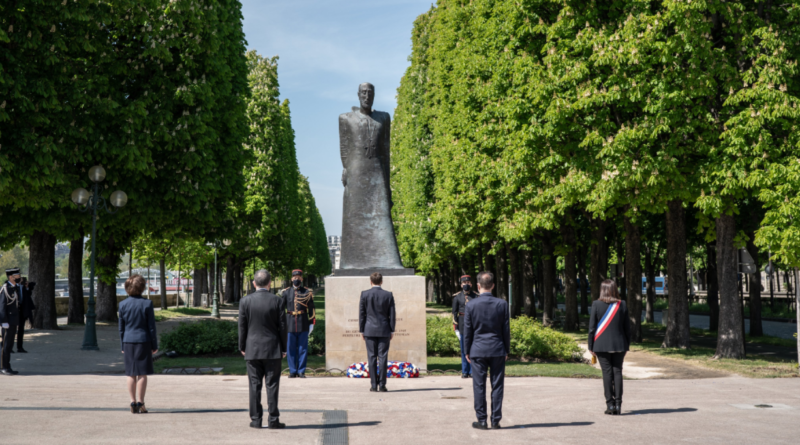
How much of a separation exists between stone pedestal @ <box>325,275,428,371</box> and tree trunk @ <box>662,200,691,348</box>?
32.3ft

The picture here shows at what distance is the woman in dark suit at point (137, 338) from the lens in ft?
28.7

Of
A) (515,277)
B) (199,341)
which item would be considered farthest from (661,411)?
(515,277)

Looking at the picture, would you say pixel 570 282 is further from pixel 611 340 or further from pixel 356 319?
pixel 611 340

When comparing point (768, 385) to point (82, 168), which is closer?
point (768, 385)

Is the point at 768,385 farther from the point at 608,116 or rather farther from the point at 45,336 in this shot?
the point at 45,336

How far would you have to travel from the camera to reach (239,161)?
25.6m

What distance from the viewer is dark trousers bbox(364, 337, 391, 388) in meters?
11.5

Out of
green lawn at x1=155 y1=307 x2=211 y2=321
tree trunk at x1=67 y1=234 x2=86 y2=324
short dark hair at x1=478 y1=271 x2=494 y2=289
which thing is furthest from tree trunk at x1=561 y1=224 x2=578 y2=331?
short dark hair at x1=478 y1=271 x2=494 y2=289

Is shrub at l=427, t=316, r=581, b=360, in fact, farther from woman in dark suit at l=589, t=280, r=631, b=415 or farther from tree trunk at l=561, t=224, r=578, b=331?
tree trunk at l=561, t=224, r=578, b=331

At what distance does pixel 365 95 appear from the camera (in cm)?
1439

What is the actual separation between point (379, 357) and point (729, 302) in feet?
34.6

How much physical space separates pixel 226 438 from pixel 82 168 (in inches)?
598

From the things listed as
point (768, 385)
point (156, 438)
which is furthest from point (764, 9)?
point (156, 438)

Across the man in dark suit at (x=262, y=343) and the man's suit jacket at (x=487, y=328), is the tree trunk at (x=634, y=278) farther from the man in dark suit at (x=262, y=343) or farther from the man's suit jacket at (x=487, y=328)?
the man in dark suit at (x=262, y=343)
